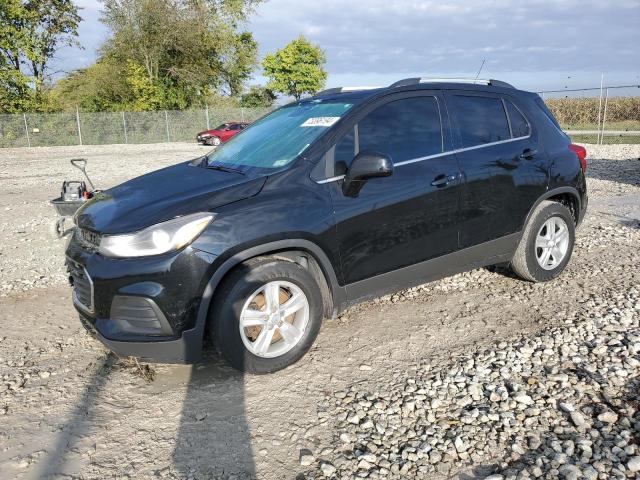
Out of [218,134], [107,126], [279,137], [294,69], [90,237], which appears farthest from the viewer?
[294,69]

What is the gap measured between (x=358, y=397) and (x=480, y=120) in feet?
8.44

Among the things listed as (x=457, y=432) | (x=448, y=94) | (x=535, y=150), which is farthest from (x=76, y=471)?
(x=535, y=150)

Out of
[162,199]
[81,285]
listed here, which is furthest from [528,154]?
[81,285]

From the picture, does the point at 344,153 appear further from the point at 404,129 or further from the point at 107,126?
the point at 107,126

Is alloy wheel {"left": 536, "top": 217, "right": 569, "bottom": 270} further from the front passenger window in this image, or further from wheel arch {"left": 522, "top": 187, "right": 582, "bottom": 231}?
the front passenger window

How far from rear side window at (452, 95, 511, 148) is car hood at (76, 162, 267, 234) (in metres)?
1.82

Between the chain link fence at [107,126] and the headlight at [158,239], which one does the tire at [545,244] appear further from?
the chain link fence at [107,126]

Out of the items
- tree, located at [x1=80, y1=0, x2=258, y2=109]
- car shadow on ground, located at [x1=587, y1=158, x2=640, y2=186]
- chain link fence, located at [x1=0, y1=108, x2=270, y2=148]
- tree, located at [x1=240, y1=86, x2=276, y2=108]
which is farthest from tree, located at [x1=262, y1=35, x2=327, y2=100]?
car shadow on ground, located at [x1=587, y1=158, x2=640, y2=186]

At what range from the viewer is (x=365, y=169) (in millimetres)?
3406

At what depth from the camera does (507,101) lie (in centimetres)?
459

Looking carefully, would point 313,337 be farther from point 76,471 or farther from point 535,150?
point 535,150

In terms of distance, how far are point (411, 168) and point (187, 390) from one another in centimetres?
223

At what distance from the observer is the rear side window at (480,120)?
166 inches

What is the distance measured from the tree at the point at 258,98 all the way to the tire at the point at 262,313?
156 ft
